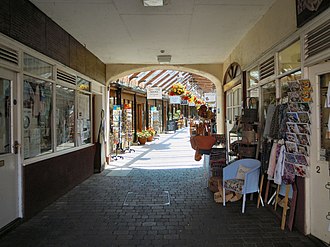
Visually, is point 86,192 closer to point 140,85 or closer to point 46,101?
point 46,101

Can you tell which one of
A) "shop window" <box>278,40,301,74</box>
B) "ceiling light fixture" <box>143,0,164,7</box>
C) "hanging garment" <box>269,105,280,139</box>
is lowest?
"hanging garment" <box>269,105,280,139</box>

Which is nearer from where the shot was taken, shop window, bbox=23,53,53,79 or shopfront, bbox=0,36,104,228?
shopfront, bbox=0,36,104,228

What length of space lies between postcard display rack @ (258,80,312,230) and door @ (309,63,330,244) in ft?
0.23

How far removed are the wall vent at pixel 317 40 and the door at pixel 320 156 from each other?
17cm

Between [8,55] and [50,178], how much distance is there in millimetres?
2087

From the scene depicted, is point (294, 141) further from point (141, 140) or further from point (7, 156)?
point (141, 140)

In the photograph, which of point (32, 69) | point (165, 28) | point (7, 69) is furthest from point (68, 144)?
point (165, 28)

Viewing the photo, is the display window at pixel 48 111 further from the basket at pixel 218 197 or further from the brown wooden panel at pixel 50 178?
the basket at pixel 218 197

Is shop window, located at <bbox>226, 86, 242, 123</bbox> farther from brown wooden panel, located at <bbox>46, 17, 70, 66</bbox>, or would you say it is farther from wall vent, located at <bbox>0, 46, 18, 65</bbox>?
wall vent, located at <bbox>0, 46, 18, 65</bbox>

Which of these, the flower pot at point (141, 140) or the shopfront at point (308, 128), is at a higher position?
the shopfront at point (308, 128)

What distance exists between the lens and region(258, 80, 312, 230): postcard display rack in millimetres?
3238

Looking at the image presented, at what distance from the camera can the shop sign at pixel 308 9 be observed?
282cm

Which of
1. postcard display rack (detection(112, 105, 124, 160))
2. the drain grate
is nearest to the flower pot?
postcard display rack (detection(112, 105, 124, 160))

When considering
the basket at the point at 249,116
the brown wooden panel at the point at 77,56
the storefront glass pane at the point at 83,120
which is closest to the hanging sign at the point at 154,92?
the storefront glass pane at the point at 83,120
